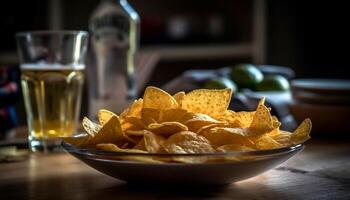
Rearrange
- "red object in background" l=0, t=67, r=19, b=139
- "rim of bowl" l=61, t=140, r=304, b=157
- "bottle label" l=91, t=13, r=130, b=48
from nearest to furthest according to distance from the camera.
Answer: "rim of bowl" l=61, t=140, r=304, b=157, "red object in background" l=0, t=67, r=19, b=139, "bottle label" l=91, t=13, r=130, b=48

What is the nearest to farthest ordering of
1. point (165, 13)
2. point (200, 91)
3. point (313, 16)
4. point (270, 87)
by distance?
point (200, 91), point (270, 87), point (313, 16), point (165, 13)

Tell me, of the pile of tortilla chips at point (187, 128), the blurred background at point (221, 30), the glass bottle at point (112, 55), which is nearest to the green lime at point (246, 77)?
the glass bottle at point (112, 55)

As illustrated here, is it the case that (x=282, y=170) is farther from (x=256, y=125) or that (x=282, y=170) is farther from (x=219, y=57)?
(x=219, y=57)

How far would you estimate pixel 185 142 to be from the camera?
834 millimetres

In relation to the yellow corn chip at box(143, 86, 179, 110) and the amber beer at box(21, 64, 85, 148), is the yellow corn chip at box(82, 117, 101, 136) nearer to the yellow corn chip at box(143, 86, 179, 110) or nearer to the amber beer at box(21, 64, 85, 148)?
the yellow corn chip at box(143, 86, 179, 110)

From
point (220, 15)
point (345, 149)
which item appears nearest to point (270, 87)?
point (345, 149)

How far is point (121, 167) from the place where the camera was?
81 cm

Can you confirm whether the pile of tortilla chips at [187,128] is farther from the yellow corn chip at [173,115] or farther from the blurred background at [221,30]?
the blurred background at [221,30]

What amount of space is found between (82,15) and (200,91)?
108 inches

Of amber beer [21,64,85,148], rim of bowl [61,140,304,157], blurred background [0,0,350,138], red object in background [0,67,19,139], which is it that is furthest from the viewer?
blurred background [0,0,350,138]

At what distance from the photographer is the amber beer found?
1.26m

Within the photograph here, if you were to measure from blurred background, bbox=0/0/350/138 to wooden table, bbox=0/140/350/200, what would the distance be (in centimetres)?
203

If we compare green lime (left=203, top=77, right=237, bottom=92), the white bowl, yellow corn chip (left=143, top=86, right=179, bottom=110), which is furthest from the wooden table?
green lime (left=203, top=77, right=237, bottom=92)

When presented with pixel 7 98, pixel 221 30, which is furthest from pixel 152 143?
pixel 221 30
